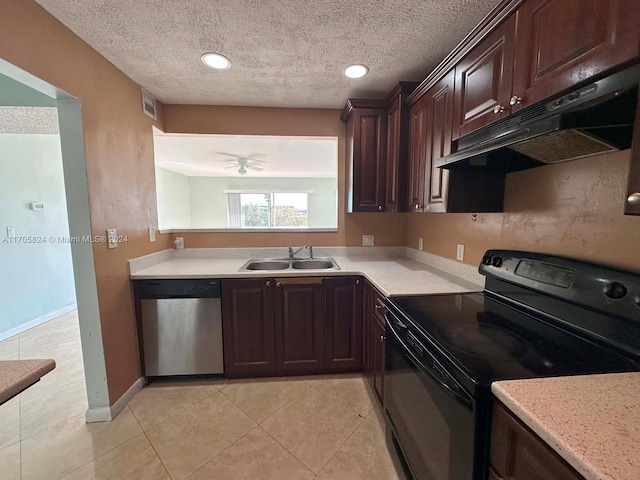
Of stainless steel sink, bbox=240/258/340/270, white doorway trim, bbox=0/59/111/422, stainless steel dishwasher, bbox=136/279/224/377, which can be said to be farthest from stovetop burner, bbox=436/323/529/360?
white doorway trim, bbox=0/59/111/422

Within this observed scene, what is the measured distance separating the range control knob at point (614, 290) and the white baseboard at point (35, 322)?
4357 mm

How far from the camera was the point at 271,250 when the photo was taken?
2.70 meters

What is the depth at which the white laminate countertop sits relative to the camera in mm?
1652

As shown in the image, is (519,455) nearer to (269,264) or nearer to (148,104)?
(269,264)

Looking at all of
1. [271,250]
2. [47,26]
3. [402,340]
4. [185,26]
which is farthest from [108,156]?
[402,340]

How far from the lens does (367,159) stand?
2.28m

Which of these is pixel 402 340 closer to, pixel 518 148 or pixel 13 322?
pixel 518 148

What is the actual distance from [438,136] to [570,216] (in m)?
0.78

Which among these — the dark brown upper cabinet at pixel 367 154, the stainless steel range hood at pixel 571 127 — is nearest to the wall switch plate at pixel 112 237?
the dark brown upper cabinet at pixel 367 154

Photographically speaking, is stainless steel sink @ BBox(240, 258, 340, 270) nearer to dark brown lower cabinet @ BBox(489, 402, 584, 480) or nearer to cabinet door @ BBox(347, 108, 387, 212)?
cabinet door @ BBox(347, 108, 387, 212)

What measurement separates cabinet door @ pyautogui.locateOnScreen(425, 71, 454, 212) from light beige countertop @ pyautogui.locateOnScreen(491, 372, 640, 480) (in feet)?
3.24

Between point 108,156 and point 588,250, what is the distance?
8.80ft

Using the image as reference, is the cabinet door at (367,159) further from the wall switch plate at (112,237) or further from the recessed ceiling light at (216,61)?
the wall switch plate at (112,237)

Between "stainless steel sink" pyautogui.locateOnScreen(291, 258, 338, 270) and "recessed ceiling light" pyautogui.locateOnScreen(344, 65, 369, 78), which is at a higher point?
"recessed ceiling light" pyautogui.locateOnScreen(344, 65, 369, 78)
